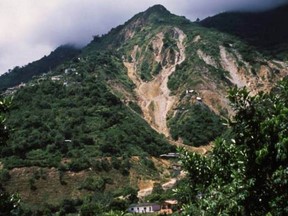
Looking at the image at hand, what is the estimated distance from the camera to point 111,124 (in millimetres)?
138625

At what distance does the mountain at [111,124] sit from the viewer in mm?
105875

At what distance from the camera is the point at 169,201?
295 feet

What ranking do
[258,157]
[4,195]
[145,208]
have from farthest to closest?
[145,208]
[4,195]
[258,157]

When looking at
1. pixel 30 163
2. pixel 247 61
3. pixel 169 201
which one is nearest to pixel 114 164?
pixel 30 163

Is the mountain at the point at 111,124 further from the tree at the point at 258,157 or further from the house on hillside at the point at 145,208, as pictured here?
the tree at the point at 258,157

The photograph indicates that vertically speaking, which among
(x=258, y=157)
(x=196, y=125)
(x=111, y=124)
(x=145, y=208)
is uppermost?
(x=111, y=124)

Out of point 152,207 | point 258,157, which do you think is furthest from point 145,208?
point 258,157

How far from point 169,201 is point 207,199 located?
244 feet

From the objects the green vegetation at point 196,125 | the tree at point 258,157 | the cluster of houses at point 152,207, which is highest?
the green vegetation at point 196,125

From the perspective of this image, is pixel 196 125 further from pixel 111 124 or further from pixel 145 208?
pixel 145 208

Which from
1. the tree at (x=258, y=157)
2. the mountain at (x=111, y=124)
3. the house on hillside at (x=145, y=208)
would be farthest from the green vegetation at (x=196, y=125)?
the tree at (x=258, y=157)

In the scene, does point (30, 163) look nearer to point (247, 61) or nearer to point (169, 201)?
point (169, 201)

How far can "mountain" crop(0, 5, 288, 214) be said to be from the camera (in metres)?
106

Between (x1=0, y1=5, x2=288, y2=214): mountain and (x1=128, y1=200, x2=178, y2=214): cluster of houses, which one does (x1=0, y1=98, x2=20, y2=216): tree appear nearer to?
(x1=0, y1=5, x2=288, y2=214): mountain
